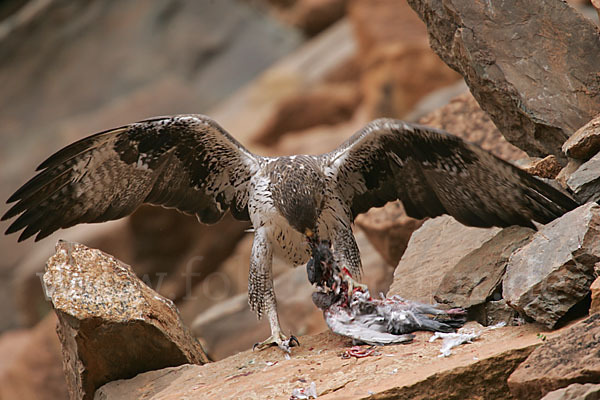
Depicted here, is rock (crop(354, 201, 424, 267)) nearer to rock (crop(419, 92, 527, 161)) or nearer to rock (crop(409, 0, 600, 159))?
rock (crop(419, 92, 527, 161))

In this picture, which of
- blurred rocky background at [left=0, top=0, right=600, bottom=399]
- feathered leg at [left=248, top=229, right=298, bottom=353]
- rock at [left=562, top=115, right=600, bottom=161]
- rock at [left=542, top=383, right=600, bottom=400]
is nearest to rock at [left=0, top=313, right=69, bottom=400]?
blurred rocky background at [left=0, top=0, right=600, bottom=399]

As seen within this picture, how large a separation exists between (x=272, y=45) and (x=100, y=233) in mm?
6644

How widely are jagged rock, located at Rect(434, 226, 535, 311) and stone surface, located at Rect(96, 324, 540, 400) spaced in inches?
11.8

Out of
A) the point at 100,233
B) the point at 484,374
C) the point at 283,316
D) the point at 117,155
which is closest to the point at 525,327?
the point at 484,374

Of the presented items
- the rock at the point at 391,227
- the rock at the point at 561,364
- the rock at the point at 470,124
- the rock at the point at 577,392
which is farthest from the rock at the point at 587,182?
the rock at the point at 391,227

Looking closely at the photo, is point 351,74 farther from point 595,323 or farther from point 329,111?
point 595,323

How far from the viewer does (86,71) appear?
17.4m

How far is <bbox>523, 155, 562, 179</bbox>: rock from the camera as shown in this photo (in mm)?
5102

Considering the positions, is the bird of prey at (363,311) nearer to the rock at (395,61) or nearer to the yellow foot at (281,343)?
the yellow foot at (281,343)

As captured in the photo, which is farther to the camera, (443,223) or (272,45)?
(272,45)

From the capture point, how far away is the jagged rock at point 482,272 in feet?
14.5

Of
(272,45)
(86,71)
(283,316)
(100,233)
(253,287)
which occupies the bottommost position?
(283,316)

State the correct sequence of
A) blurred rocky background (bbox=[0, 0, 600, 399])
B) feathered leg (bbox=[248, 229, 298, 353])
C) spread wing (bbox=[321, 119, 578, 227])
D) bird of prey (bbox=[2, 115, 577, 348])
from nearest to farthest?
blurred rocky background (bbox=[0, 0, 600, 399]) → spread wing (bbox=[321, 119, 578, 227]) → bird of prey (bbox=[2, 115, 577, 348]) → feathered leg (bbox=[248, 229, 298, 353])

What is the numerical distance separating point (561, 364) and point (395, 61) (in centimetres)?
1020
